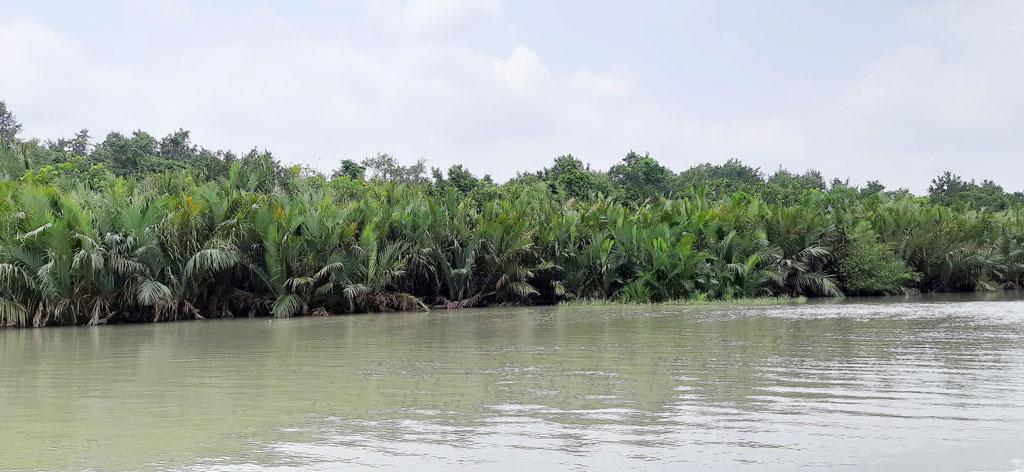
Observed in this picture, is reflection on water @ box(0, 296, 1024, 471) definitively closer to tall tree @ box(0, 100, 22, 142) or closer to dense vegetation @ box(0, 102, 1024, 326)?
dense vegetation @ box(0, 102, 1024, 326)

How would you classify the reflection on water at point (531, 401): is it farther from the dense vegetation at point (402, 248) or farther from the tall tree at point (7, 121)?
the tall tree at point (7, 121)

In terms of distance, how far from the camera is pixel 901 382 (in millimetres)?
7027

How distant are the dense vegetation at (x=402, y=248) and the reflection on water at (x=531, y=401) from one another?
370 cm

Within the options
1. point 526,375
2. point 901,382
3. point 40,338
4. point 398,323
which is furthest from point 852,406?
point 40,338

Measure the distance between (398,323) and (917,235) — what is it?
14625 millimetres

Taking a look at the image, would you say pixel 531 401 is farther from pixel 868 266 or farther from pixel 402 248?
pixel 868 266

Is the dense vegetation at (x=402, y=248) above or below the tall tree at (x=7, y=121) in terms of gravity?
below

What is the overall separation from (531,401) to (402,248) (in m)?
12.1

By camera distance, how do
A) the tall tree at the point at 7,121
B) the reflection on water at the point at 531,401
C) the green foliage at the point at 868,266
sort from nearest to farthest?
the reflection on water at the point at 531,401
the green foliage at the point at 868,266
the tall tree at the point at 7,121

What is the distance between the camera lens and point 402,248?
720 inches

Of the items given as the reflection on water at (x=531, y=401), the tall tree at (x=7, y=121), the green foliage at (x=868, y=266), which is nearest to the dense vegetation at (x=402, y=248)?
the green foliage at (x=868, y=266)

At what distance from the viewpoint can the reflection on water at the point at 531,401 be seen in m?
4.80

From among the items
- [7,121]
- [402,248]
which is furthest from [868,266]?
[7,121]

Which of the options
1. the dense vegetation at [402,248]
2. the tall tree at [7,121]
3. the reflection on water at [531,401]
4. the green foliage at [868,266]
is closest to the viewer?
the reflection on water at [531,401]
